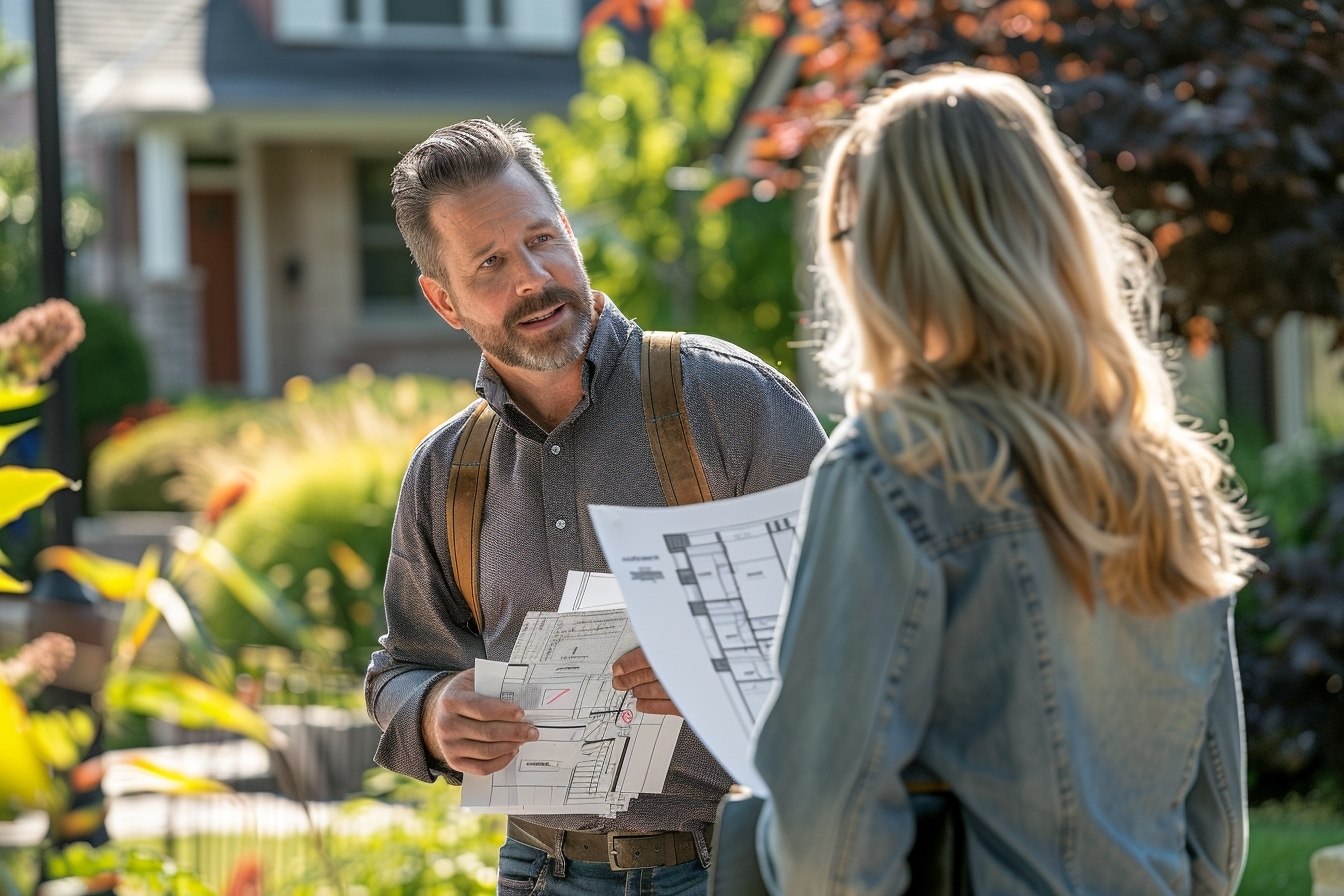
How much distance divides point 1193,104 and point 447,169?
3.32 meters

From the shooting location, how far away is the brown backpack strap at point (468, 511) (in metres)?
2.80

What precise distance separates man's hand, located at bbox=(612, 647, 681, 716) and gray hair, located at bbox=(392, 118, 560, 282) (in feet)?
2.65

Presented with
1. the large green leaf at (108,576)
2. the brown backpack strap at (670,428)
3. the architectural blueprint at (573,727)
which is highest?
the brown backpack strap at (670,428)

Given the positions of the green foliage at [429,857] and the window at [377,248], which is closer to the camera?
the green foliage at [429,857]

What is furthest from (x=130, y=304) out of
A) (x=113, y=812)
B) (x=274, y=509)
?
(x=113, y=812)

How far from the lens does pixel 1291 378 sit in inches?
432

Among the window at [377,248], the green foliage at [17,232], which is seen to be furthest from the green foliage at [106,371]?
the window at [377,248]

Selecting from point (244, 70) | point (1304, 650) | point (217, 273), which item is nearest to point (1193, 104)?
point (1304, 650)

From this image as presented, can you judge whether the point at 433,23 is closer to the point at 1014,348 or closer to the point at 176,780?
the point at 176,780

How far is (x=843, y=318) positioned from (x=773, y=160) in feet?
18.3

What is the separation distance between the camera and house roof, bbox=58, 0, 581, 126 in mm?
18750

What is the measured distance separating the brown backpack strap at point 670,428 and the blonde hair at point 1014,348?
0.82 metres

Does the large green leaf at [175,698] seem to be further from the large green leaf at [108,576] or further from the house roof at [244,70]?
the house roof at [244,70]

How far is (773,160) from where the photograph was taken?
745cm
